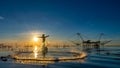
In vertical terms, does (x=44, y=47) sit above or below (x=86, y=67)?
above

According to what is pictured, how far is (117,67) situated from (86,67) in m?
14.1

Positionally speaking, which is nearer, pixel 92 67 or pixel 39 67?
pixel 39 67

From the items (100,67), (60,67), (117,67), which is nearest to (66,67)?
(60,67)

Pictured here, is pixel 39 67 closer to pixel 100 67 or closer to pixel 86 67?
pixel 86 67

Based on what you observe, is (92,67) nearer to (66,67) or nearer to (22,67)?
(66,67)

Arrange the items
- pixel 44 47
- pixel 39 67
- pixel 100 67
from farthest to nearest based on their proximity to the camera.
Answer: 1. pixel 44 47
2. pixel 100 67
3. pixel 39 67

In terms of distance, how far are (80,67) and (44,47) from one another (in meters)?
37.4

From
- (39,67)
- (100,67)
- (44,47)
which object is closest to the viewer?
(39,67)

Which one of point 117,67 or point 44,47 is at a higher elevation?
point 44,47

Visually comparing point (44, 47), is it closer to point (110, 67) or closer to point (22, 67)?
point (22, 67)

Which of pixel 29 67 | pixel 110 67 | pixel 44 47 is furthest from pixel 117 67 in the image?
pixel 44 47

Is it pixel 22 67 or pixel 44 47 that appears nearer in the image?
pixel 22 67

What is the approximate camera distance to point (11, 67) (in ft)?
289

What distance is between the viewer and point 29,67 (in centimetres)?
8750
